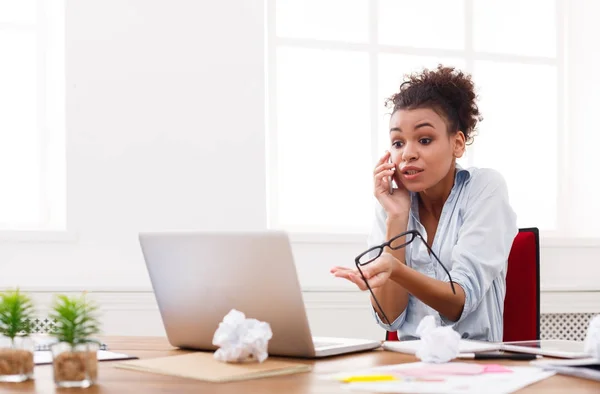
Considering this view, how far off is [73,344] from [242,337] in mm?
249

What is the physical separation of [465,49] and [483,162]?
0.46 m

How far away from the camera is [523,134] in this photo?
138 inches

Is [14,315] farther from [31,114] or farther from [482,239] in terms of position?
[31,114]

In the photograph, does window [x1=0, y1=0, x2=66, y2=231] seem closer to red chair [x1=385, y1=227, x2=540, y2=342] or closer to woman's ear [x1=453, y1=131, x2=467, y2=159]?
woman's ear [x1=453, y1=131, x2=467, y2=159]

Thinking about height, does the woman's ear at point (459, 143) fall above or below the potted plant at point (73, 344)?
above

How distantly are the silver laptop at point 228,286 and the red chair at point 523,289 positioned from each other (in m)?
0.62

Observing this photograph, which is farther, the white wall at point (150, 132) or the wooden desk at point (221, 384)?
the white wall at point (150, 132)

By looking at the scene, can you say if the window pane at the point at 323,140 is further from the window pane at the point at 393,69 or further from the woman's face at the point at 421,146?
the woman's face at the point at 421,146

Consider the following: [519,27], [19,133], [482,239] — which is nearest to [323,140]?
[519,27]

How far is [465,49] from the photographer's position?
3432mm

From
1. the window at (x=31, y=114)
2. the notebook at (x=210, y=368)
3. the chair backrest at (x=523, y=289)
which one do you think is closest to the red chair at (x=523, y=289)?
the chair backrest at (x=523, y=289)

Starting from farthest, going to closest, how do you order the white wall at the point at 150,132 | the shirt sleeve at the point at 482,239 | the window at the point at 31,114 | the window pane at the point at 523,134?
1. the window pane at the point at 523,134
2. the window at the point at 31,114
3. the white wall at the point at 150,132
4. the shirt sleeve at the point at 482,239

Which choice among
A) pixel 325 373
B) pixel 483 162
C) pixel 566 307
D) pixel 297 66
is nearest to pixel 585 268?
pixel 566 307

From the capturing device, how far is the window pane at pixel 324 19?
10.5ft
